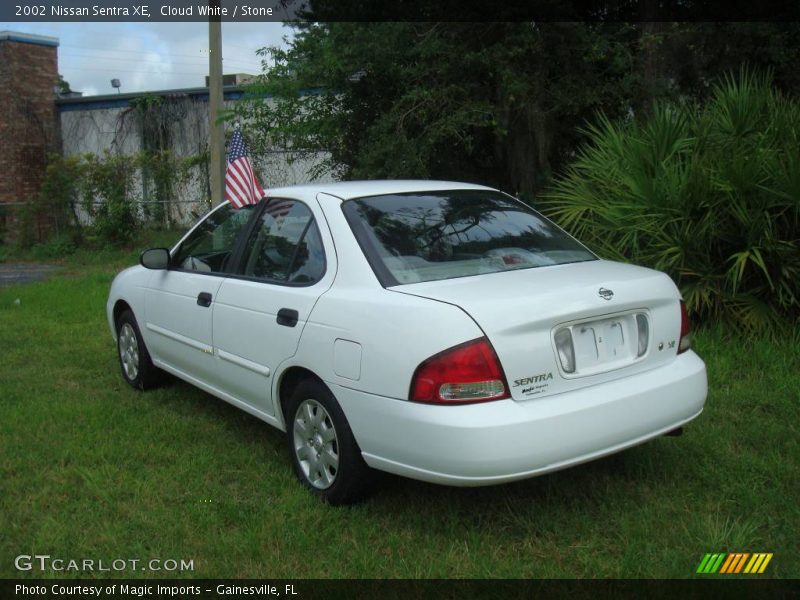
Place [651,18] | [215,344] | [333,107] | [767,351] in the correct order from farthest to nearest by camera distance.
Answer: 1. [333,107]
2. [651,18]
3. [767,351]
4. [215,344]

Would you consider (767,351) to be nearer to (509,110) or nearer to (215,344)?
(215,344)

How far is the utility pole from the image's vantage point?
1085 centimetres

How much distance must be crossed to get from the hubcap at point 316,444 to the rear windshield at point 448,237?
0.75 metres

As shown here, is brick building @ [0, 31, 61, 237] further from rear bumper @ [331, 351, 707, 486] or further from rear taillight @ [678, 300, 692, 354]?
rear taillight @ [678, 300, 692, 354]

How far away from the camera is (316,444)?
3.94 metres

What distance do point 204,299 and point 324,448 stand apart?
4.73ft

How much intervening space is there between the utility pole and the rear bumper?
831cm

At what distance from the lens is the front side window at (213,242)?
5.00m

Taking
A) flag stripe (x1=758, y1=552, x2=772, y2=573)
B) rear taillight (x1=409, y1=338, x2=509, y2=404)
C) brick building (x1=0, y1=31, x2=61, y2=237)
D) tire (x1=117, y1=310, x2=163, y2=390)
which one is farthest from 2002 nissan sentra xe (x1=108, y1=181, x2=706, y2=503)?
brick building (x1=0, y1=31, x2=61, y2=237)

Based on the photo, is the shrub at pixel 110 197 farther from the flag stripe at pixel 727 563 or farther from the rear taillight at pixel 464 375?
the flag stripe at pixel 727 563

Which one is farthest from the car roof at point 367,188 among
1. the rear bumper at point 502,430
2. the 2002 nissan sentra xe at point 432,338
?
the rear bumper at point 502,430

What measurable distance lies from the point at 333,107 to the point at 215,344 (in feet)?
29.3

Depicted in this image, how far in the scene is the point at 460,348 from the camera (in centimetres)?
321

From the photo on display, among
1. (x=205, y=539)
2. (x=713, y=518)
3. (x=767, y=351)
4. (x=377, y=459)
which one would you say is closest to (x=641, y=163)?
(x=767, y=351)
